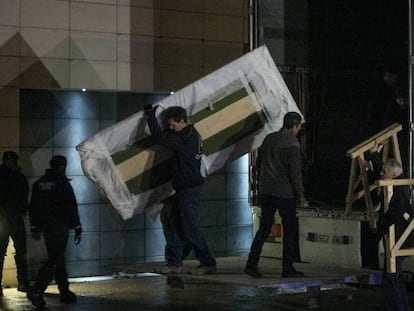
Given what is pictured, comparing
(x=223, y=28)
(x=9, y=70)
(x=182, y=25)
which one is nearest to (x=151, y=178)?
(x=9, y=70)

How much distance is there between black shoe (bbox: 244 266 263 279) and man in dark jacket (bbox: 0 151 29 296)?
12.1 ft

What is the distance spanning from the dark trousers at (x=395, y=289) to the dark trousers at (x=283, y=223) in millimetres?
980

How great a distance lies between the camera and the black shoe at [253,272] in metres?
9.17

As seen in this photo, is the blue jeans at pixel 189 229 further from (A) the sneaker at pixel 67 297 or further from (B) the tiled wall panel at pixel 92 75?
(B) the tiled wall panel at pixel 92 75

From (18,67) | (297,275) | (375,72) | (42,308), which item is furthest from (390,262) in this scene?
(18,67)

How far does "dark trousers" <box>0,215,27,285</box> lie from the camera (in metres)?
11.8

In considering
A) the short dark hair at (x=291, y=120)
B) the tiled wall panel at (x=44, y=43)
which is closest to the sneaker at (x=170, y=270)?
the short dark hair at (x=291, y=120)

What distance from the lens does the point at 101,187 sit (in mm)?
9344

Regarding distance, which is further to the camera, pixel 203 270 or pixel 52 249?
pixel 52 249

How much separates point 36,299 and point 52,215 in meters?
0.98

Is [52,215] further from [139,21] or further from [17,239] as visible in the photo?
[139,21]

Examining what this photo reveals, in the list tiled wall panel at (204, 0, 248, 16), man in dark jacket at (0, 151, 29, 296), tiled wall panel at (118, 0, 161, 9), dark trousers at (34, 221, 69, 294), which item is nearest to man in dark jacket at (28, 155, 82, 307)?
dark trousers at (34, 221, 69, 294)

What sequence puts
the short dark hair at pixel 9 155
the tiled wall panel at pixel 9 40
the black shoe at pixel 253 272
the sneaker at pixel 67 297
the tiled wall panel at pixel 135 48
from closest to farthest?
1. the black shoe at pixel 253 272
2. the sneaker at pixel 67 297
3. the short dark hair at pixel 9 155
4. the tiled wall panel at pixel 9 40
5. the tiled wall panel at pixel 135 48

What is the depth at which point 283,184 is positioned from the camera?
9445 millimetres
